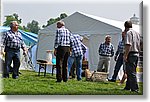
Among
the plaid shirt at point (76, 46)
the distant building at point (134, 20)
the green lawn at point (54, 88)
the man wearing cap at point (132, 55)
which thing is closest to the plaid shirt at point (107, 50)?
the plaid shirt at point (76, 46)

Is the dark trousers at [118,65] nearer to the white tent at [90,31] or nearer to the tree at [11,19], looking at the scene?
the white tent at [90,31]

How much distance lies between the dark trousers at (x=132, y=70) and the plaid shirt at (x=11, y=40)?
58.7 inches

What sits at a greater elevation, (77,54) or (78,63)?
(77,54)

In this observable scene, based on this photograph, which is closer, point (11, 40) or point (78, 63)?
point (11, 40)

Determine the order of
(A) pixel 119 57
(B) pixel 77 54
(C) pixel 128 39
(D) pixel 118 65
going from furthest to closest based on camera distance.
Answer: (B) pixel 77 54
(D) pixel 118 65
(A) pixel 119 57
(C) pixel 128 39

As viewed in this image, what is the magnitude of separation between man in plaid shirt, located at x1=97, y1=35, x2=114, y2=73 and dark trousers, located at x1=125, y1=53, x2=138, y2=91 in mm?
1039

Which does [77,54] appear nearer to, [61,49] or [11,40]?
[61,49]

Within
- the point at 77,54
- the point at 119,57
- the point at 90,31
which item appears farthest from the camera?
the point at 90,31

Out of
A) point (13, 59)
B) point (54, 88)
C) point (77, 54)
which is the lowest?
point (54, 88)

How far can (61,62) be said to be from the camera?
451cm

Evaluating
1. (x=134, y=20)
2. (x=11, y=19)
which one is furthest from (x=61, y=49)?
(x=134, y=20)

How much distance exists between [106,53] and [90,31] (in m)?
1.01

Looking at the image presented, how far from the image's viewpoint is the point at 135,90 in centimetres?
392

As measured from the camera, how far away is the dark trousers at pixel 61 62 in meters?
4.47
